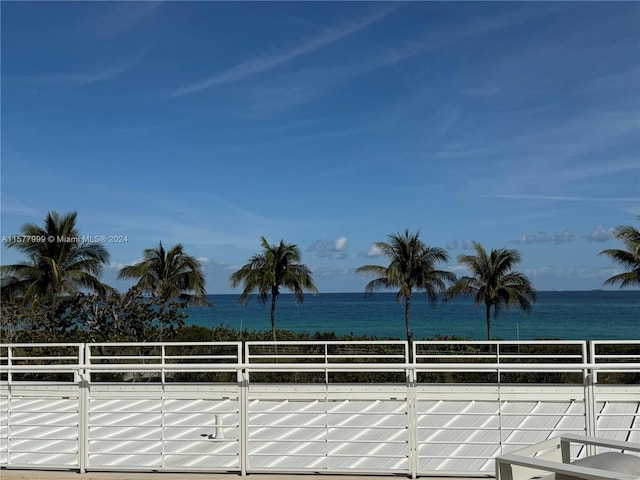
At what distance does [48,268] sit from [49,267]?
5cm

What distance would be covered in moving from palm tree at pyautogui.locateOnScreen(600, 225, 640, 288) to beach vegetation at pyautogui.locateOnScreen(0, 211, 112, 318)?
14896mm

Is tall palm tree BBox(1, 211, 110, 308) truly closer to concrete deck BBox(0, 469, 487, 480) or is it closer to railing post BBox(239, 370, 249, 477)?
concrete deck BBox(0, 469, 487, 480)

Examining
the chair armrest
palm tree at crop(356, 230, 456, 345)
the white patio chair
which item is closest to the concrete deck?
the white patio chair

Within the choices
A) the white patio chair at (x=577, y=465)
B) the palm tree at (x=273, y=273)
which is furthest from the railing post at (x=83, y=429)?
the palm tree at (x=273, y=273)

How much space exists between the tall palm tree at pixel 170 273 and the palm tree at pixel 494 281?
7753mm

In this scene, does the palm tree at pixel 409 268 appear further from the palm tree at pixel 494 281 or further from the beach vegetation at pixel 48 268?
the beach vegetation at pixel 48 268

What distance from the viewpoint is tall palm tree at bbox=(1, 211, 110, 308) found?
18422 millimetres

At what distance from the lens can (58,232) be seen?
61.3 ft

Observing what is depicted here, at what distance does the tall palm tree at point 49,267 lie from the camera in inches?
725

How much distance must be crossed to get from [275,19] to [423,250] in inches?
318

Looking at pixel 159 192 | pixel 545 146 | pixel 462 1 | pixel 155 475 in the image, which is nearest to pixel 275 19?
pixel 462 1

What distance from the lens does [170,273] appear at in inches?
776

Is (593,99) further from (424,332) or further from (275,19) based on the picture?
(424,332)

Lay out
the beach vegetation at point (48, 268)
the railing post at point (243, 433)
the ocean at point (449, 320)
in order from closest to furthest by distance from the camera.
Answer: the railing post at point (243, 433) < the beach vegetation at point (48, 268) < the ocean at point (449, 320)
